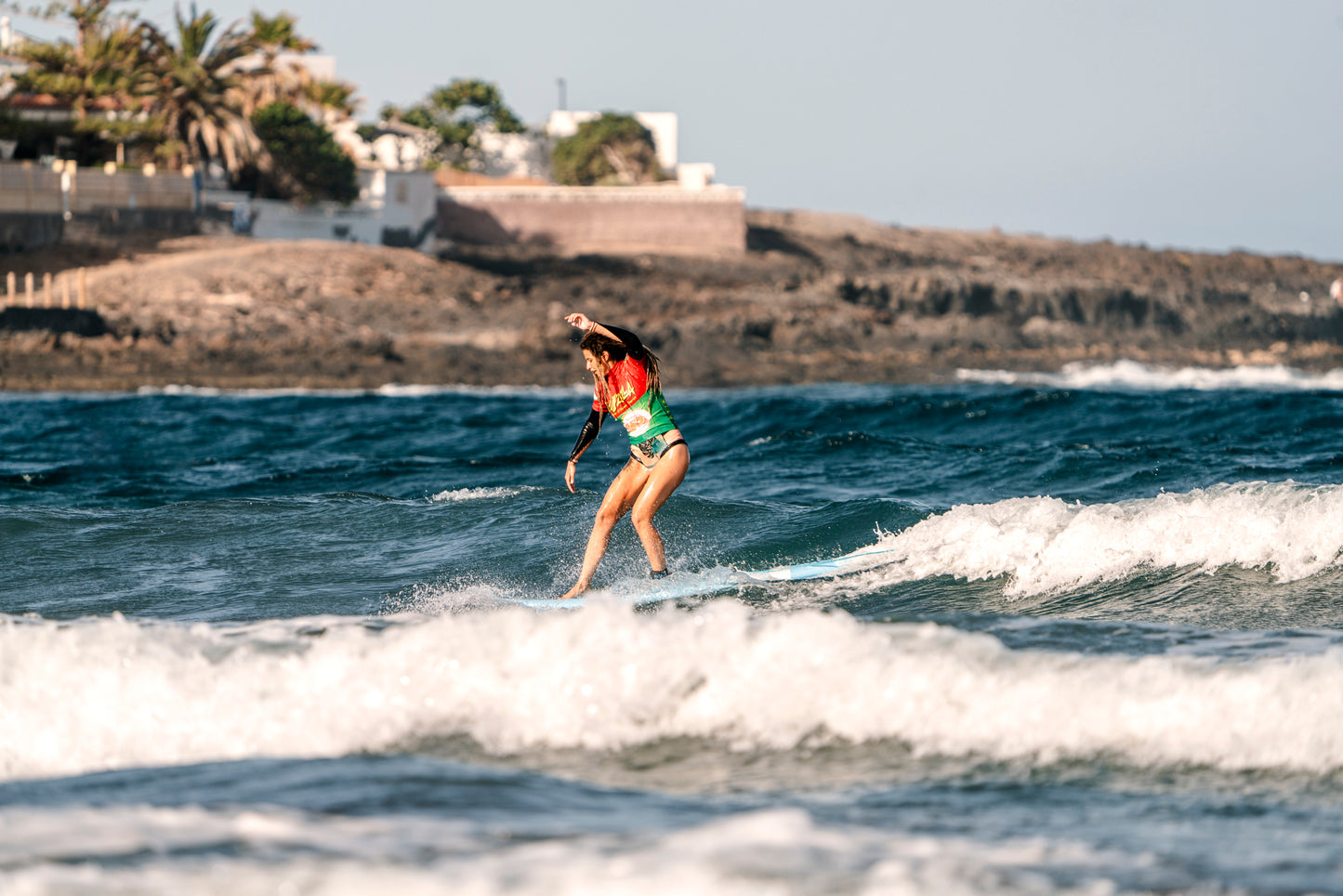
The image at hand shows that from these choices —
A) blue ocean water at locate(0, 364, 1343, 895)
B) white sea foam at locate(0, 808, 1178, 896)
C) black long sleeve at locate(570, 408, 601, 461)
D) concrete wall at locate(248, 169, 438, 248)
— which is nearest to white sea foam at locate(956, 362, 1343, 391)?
concrete wall at locate(248, 169, 438, 248)

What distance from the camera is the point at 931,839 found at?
383 cm

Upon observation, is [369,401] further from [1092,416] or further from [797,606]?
[797,606]

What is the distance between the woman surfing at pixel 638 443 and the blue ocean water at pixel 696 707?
1.72ft

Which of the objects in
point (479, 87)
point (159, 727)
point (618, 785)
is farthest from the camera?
point (479, 87)

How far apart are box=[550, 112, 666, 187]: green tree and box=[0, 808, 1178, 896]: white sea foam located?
210 ft

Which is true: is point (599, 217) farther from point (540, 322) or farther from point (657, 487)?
point (657, 487)

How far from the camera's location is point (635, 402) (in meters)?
7.93

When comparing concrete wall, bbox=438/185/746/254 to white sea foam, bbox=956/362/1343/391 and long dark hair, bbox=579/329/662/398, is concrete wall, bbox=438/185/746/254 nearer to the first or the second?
white sea foam, bbox=956/362/1343/391

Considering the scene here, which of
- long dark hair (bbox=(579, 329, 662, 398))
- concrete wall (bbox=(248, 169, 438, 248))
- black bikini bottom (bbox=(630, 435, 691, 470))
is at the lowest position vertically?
black bikini bottom (bbox=(630, 435, 691, 470))

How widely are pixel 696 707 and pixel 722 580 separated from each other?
10.2 feet

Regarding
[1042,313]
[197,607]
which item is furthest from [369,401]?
[1042,313]

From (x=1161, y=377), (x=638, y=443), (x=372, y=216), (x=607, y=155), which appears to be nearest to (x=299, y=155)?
(x=372, y=216)

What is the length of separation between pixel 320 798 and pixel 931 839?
1.86 metres

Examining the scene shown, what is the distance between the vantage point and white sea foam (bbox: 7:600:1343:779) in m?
4.79
